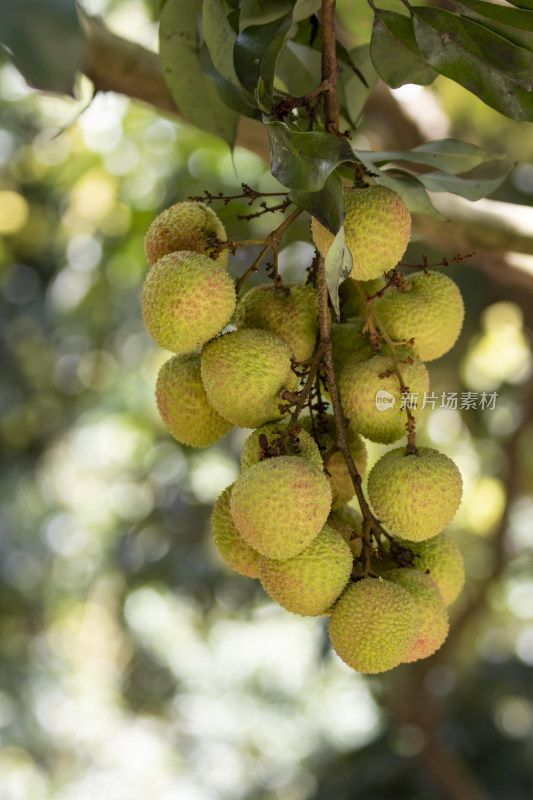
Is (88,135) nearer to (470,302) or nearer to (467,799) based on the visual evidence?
(470,302)

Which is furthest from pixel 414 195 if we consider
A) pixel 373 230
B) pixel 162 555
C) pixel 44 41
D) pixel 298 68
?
pixel 162 555

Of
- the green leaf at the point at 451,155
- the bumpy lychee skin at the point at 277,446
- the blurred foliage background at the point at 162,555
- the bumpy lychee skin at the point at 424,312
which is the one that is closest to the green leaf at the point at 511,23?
the green leaf at the point at 451,155

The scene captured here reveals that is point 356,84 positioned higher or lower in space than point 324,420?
higher

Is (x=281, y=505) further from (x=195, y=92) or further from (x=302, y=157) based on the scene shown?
(x=195, y=92)

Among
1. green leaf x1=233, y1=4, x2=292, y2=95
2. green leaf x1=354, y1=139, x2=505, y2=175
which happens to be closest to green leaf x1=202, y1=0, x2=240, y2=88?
green leaf x1=233, y1=4, x2=292, y2=95

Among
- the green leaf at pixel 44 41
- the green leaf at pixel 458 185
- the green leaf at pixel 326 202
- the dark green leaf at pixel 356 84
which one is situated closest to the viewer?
the green leaf at pixel 44 41

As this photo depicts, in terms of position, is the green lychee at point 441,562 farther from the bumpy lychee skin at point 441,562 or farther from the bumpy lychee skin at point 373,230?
the bumpy lychee skin at point 373,230

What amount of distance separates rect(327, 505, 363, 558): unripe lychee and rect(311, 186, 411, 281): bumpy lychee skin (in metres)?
0.26

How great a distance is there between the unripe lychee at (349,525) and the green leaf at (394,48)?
480mm

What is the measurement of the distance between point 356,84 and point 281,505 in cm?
63

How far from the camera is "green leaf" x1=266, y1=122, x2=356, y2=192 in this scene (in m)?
0.63

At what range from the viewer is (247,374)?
722mm

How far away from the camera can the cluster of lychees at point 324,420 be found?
0.70m

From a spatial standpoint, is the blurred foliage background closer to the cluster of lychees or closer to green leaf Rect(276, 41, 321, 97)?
green leaf Rect(276, 41, 321, 97)
